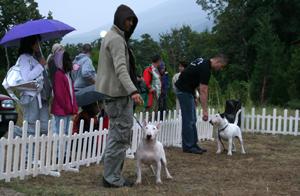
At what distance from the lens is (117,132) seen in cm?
632

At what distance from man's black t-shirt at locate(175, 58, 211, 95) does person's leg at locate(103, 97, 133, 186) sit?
11.4 ft

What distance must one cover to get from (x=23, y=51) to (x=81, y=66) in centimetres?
257

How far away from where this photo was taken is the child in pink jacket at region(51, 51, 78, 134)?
25.2 feet

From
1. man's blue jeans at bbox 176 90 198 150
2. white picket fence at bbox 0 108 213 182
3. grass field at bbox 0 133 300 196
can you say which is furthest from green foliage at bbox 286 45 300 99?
white picket fence at bbox 0 108 213 182

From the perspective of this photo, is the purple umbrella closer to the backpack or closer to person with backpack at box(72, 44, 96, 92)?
the backpack

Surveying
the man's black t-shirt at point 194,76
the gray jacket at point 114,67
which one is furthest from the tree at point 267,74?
the gray jacket at point 114,67

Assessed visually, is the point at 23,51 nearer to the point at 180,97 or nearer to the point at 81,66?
the point at 81,66

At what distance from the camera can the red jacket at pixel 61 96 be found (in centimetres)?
767

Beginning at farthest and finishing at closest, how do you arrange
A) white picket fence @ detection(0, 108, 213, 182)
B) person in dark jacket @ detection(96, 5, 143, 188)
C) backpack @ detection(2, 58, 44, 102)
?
backpack @ detection(2, 58, 44, 102), white picket fence @ detection(0, 108, 213, 182), person in dark jacket @ detection(96, 5, 143, 188)

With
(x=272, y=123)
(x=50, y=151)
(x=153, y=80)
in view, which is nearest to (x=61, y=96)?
(x=50, y=151)

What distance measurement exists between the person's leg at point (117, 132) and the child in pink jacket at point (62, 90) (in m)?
1.52

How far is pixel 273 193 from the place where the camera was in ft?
21.5

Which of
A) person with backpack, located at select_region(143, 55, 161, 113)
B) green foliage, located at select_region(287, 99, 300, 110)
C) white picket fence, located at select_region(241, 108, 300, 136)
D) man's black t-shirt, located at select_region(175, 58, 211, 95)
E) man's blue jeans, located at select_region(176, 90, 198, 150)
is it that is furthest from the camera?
green foliage, located at select_region(287, 99, 300, 110)

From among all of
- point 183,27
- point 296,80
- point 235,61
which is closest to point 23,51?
point 296,80
